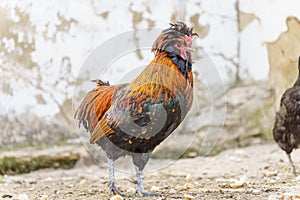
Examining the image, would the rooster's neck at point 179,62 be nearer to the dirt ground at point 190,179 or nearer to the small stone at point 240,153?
the dirt ground at point 190,179

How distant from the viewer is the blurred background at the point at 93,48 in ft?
15.4

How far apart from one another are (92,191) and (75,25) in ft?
6.38

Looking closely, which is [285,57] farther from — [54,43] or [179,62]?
[179,62]

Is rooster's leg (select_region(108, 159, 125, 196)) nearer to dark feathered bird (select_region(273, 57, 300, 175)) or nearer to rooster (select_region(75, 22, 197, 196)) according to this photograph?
rooster (select_region(75, 22, 197, 196))

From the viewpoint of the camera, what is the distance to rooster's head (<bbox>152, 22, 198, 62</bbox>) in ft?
8.99

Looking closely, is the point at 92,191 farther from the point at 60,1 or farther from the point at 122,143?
the point at 60,1

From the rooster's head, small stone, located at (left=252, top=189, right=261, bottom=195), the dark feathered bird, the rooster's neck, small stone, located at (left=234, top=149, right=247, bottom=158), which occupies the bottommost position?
small stone, located at (left=252, top=189, right=261, bottom=195)

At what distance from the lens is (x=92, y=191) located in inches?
135

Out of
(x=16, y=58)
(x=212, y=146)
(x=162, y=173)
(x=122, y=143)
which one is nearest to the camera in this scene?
(x=122, y=143)

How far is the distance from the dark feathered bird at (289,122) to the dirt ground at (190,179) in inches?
9.6

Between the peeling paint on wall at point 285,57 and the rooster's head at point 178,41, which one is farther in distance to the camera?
the peeling paint on wall at point 285,57

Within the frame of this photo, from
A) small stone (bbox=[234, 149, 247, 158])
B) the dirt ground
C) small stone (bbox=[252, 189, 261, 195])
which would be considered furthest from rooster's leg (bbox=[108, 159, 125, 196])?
small stone (bbox=[234, 149, 247, 158])

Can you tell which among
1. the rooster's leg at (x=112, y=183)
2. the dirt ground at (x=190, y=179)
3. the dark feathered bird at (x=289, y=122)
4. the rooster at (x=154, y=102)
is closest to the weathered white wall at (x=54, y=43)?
the dirt ground at (x=190, y=179)

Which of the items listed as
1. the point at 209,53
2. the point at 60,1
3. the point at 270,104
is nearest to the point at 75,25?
the point at 60,1
